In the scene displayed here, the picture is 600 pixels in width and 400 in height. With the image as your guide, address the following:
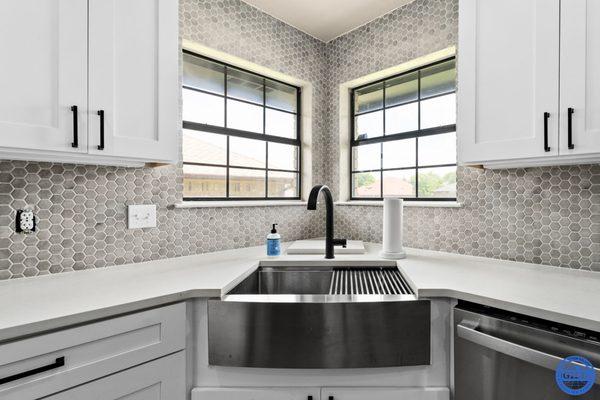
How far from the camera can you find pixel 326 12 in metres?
2.31

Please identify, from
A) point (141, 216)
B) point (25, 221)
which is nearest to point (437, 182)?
point (141, 216)

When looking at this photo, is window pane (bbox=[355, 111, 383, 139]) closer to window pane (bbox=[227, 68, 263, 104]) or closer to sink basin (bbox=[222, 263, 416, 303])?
window pane (bbox=[227, 68, 263, 104])

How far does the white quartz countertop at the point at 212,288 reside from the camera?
948 mm

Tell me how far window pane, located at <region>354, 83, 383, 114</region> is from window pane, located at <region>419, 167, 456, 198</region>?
0.67m

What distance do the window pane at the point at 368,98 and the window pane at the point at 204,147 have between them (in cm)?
116

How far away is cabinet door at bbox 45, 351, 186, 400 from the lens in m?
0.96

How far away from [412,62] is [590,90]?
1.18 meters

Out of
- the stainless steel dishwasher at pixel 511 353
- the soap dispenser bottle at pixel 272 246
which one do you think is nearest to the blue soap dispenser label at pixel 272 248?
the soap dispenser bottle at pixel 272 246

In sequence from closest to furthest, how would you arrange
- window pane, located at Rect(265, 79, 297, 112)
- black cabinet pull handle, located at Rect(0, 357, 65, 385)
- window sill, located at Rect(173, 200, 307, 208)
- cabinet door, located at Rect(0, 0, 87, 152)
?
black cabinet pull handle, located at Rect(0, 357, 65, 385)
cabinet door, located at Rect(0, 0, 87, 152)
window sill, located at Rect(173, 200, 307, 208)
window pane, located at Rect(265, 79, 297, 112)

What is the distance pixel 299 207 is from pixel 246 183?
0.46 meters

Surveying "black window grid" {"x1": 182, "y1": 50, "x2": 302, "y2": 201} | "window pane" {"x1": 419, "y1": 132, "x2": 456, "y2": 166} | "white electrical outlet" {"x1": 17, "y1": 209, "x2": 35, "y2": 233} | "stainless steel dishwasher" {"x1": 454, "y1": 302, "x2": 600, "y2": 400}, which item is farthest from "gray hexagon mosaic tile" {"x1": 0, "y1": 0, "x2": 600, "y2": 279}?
"stainless steel dishwasher" {"x1": 454, "y1": 302, "x2": 600, "y2": 400}

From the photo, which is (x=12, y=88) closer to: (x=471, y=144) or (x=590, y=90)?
(x=471, y=144)

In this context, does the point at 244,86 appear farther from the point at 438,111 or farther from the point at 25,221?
the point at 25,221

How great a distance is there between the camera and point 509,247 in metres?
1.74
